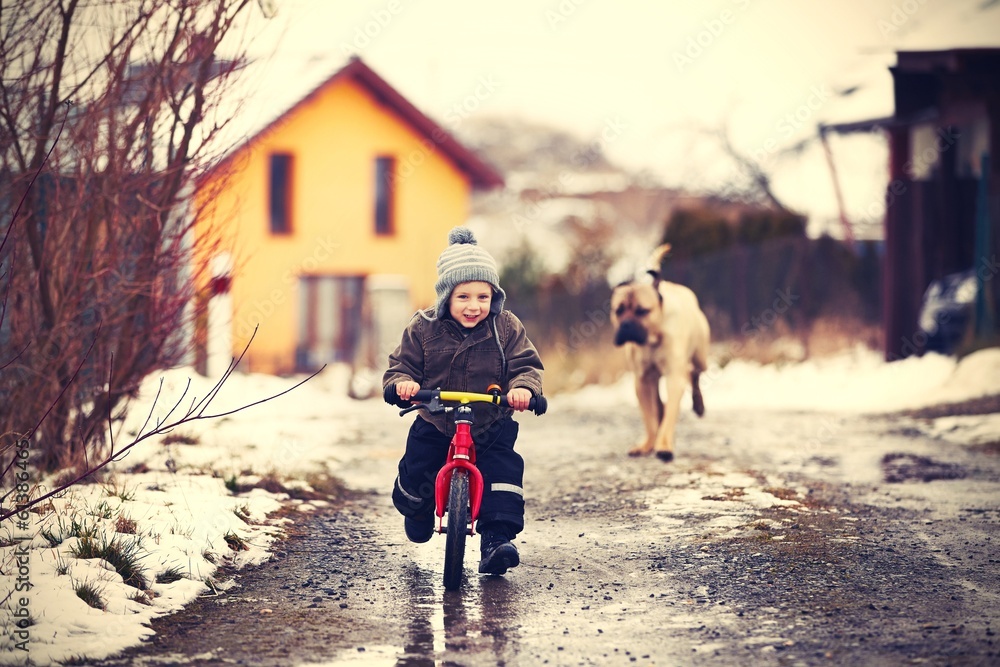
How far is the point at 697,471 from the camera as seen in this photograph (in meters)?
8.93

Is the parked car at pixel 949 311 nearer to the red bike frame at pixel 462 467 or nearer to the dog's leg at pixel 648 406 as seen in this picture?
the dog's leg at pixel 648 406

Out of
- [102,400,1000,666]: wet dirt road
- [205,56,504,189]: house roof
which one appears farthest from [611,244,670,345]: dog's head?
[205,56,504,189]: house roof

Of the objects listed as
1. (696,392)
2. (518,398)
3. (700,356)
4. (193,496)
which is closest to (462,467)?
(518,398)

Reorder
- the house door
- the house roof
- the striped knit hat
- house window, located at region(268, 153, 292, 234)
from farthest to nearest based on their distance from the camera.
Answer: the house door → house window, located at region(268, 153, 292, 234) → the house roof → the striped knit hat

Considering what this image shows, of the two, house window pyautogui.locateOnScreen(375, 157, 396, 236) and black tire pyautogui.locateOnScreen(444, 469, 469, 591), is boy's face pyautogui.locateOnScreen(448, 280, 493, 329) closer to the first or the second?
black tire pyautogui.locateOnScreen(444, 469, 469, 591)

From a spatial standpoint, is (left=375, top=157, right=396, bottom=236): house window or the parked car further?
(left=375, top=157, right=396, bottom=236): house window

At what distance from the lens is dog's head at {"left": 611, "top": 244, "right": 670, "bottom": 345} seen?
9.45 m

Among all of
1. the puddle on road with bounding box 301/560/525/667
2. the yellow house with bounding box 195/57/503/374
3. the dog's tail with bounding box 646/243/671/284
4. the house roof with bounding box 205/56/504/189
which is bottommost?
the puddle on road with bounding box 301/560/525/667

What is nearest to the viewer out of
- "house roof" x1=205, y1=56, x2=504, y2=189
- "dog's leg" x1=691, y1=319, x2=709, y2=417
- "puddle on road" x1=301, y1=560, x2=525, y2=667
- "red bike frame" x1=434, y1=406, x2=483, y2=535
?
"puddle on road" x1=301, y1=560, x2=525, y2=667

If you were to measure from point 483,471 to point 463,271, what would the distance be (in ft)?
3.22

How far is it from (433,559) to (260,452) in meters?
3.81

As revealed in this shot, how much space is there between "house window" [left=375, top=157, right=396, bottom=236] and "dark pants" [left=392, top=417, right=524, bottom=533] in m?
21.1

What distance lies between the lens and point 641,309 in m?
9.53

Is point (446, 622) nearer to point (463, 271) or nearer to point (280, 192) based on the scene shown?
point (463, 271)
